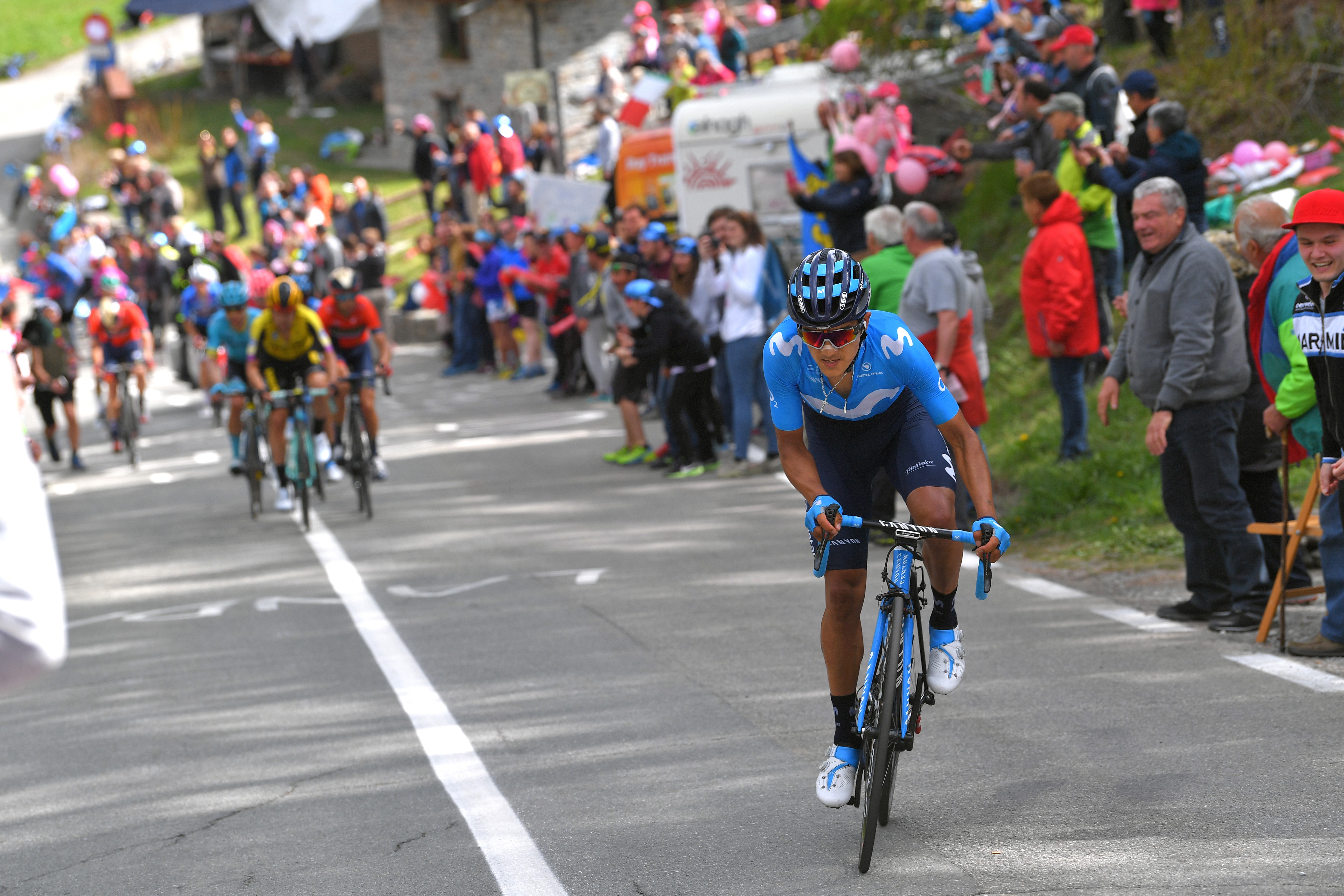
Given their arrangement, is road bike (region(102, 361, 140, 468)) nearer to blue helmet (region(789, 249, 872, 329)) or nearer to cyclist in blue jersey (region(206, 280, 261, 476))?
cyclist in blue jersey (region(206, 280, 261, 476))

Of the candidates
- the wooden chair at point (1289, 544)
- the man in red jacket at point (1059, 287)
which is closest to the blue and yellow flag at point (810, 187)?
the man in red jacket at point (1059, 287)

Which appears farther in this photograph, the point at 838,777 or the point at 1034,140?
the point at 1034,140

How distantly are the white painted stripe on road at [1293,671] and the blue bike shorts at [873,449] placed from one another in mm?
2338

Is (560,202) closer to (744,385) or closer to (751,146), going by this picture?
(751,146)

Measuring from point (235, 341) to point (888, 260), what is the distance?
24.1 feet

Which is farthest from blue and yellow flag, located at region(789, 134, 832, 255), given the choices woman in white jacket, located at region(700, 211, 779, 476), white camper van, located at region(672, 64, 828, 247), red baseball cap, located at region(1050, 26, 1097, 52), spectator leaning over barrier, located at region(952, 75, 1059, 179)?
red baseball cap, located at region(1050, 26, 1097, 52)

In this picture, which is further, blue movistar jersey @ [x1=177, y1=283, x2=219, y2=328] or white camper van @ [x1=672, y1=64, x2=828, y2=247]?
blue movistar jersey @ [x1=177, y1=283, x2=219, y2=328]

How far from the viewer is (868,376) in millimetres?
5184

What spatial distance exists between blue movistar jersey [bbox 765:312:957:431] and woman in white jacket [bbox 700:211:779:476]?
8.56 meters

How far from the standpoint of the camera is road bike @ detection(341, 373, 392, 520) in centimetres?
1338

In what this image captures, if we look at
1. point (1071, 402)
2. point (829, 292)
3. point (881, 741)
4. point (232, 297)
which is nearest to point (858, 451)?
point (829, 292)

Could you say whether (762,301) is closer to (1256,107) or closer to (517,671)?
(1256,107)

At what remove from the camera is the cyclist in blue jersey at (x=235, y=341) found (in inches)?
577

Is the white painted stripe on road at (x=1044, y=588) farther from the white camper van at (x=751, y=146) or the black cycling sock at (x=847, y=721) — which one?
the white camper van at (x=751, y=146)
